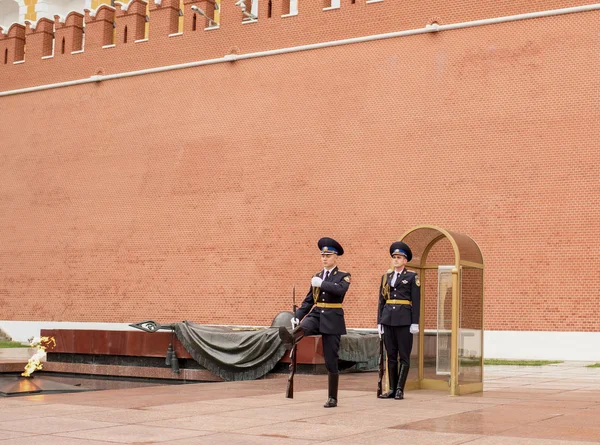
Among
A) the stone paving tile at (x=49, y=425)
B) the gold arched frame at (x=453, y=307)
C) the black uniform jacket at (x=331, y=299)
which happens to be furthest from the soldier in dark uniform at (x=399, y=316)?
the stone paving tile at (x=49, y=425)

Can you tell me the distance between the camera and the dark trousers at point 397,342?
275 inches

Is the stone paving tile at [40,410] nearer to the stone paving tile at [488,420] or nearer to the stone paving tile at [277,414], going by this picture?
the stone paving tile at [277,414]

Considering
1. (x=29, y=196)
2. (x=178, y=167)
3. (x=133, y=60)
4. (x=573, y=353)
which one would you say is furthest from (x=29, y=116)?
(x=573, y=353)

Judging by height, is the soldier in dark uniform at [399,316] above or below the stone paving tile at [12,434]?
above

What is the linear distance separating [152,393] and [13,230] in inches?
493

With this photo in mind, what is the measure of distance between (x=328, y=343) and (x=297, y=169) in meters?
9.27

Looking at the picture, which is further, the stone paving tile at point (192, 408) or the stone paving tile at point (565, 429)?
the stone paving tile at point (192, 408)

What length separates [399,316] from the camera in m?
6.94

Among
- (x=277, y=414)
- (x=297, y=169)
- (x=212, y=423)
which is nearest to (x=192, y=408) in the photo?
(x=277, y=414)

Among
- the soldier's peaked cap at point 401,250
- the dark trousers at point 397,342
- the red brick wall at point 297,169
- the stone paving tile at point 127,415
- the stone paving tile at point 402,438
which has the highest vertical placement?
the red brick wall at point 297,169

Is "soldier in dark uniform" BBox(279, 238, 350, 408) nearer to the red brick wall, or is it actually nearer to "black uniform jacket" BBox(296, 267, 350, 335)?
"black uniform jacket" BBox(296, 267, 350, 335)

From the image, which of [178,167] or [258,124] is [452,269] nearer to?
[258,124]

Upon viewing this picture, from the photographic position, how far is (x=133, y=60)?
17.9 m

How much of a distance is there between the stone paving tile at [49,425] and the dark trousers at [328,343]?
1766 millimetres
